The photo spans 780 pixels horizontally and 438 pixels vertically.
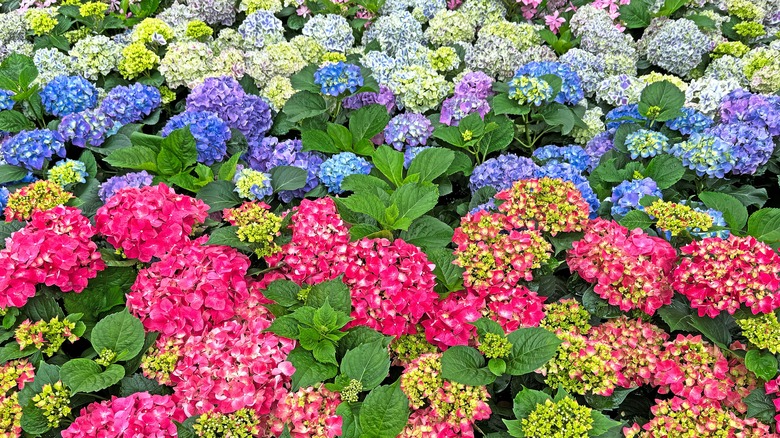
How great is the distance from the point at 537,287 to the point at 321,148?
1.49 metres

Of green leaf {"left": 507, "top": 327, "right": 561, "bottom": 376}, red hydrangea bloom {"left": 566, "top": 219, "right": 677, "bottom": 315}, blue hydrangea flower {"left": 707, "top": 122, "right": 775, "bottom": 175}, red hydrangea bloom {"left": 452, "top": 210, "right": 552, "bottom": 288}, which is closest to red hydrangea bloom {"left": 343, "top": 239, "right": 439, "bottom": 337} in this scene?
red hydrangea bloom {"left": 452, "top": 210, "right": 552, "bottom": 288}

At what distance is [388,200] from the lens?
8.83ft

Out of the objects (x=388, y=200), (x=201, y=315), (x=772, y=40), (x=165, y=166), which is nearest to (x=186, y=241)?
(x=201, y=315)

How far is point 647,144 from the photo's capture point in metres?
3.14

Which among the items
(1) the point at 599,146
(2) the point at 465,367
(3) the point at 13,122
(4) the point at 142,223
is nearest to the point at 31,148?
(3) the point at 13,122

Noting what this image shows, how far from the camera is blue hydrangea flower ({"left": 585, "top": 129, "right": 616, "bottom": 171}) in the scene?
3.41 meters

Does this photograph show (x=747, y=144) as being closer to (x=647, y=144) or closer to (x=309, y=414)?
(x=647, y=144)

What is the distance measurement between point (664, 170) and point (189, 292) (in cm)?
235

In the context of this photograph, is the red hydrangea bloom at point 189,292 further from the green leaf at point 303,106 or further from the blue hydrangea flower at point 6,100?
the blue hydrangea flower at point 6,100

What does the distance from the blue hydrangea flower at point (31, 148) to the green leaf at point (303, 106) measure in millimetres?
1272

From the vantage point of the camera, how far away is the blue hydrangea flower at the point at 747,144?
313cm

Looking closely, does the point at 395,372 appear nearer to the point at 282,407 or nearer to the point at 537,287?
the point at 282,407

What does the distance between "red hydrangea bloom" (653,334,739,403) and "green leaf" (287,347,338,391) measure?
3.81 ft

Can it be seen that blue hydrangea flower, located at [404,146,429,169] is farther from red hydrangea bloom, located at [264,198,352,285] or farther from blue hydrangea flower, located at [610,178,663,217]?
blue hydrangea flower, located at [610,178,663,217]
